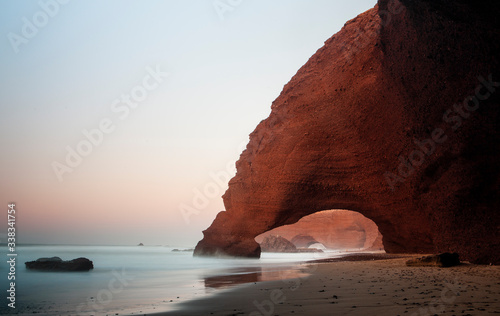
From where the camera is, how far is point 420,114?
10617 mm

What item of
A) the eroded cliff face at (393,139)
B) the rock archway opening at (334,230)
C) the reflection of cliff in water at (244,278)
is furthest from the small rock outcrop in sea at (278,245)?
the reflection of cliff in water at (244,278)

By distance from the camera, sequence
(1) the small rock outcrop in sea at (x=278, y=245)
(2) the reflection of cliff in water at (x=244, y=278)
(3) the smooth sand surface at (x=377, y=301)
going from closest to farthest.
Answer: (3) the smooth sand surface at (x=377, y=301) < (2) the reflection of cliff in water at (x=244, y=278) < (1) the small rock outcrop in sea at (x=278, y=245)

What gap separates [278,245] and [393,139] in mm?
35460

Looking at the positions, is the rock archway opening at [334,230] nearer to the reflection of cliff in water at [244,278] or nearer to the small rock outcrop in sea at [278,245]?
the small rock outcrop in sea at [278,245]

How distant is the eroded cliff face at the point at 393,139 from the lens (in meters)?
8.66

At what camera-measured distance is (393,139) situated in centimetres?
1383

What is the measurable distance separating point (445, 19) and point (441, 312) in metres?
7.16

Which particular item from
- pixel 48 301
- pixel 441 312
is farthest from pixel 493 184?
pixel 48 301

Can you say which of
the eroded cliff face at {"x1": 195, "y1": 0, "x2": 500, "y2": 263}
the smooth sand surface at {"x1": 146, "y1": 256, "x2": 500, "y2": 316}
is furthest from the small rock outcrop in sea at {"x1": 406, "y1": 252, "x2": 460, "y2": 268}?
the smooth sand surface at {"x1": 146, "y1": 256, "x2": 500, "y2": 316}

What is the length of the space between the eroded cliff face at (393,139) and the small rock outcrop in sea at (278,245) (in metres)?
22.3

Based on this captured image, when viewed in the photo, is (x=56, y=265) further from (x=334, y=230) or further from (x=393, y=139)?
(x=334, y=230)

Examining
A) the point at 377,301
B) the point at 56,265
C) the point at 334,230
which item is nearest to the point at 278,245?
the point at 334,230

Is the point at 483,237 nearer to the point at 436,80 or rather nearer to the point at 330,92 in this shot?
the point at 436,80

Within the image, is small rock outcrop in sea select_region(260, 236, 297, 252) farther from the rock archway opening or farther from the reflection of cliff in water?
the reflection of cliff in water
